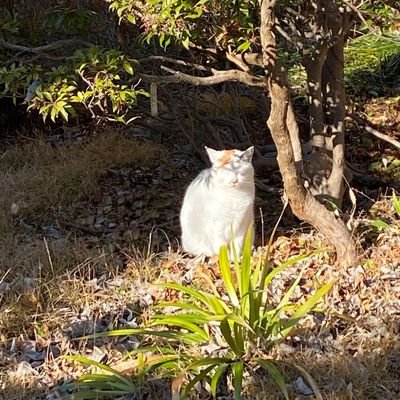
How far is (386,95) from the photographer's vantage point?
23.8 ft

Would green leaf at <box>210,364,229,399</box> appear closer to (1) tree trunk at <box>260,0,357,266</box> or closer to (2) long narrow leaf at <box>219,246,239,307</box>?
(2) long narrow leaf at <box>219,246,239,307</box>

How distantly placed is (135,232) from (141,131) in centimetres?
186

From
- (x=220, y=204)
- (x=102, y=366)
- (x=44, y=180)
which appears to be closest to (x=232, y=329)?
(x=102, y=366)

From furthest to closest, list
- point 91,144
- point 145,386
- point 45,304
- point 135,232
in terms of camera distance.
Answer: point 91,144, point 135,232, point 45,304, point 145,386

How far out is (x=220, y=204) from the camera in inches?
175

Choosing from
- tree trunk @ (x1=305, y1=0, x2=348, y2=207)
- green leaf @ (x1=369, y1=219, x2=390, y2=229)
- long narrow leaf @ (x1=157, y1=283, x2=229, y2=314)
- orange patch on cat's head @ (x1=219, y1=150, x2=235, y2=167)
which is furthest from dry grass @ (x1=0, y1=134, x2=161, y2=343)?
green leaf @ (x1=369, y1=219, x2=390, y2=229)

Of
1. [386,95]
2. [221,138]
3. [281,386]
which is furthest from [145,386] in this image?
[386,95]

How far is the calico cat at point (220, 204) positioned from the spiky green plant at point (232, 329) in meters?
0.60

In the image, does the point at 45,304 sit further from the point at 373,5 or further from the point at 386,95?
the point at 386,95

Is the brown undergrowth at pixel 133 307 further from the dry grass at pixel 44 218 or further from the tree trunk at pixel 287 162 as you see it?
the tree trunk at pixel 287 162

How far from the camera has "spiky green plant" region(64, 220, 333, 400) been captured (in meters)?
3.47

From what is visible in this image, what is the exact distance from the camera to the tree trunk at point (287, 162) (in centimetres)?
400

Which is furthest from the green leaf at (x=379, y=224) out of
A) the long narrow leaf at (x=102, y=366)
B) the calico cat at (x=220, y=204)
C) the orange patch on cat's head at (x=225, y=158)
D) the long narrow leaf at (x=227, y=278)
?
the long narrow leaf at (x=102, y=366)

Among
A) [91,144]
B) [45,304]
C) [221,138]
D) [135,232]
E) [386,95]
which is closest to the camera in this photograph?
[45,304]
